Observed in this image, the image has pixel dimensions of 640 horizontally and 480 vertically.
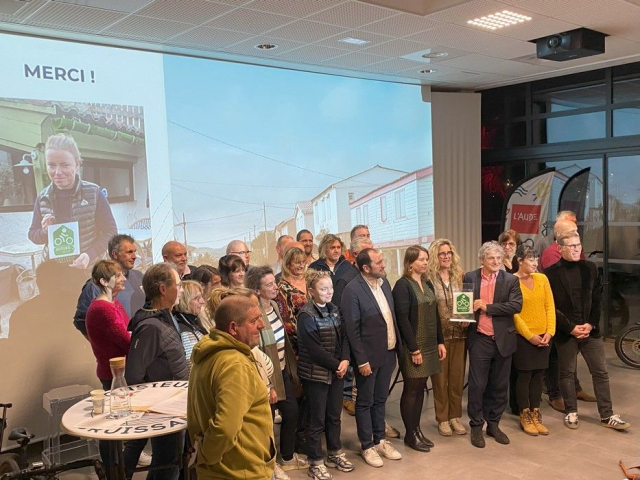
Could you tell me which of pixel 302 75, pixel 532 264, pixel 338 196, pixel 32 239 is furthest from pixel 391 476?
pixel 302 75

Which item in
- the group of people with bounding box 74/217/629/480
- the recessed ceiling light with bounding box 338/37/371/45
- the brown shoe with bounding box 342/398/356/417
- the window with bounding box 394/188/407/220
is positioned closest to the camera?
the group of people with bounding box 74/217/629/480

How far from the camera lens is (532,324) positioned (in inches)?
189

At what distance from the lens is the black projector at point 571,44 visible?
5590 millimetres

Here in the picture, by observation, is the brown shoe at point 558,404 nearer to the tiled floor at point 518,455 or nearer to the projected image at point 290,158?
the tiled floor at point 518,455

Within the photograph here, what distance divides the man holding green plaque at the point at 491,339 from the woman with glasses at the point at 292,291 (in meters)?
1.13

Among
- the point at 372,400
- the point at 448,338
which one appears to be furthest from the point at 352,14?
the point at 372,400

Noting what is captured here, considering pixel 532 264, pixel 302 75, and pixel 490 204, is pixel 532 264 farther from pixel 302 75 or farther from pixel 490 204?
pixel 490 204

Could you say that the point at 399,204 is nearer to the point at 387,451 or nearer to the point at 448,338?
the point at 448,338

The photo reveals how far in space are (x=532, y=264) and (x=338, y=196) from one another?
2.90 meters

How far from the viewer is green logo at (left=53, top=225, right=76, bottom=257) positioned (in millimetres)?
5105

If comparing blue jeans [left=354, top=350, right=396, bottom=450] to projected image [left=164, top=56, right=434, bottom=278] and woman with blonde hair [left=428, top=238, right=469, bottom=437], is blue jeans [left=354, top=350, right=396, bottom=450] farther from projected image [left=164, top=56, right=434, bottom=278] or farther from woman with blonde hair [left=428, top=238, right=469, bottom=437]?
projected image [left=164, top=56, right=434, bottom=278]

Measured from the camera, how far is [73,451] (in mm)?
4750

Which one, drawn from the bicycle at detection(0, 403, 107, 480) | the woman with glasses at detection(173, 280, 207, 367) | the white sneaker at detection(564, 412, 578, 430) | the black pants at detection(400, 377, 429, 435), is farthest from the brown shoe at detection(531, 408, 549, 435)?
the bicycle at detection(0, 403, 107, 480)

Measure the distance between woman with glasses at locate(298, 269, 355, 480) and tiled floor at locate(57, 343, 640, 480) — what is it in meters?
0.25
